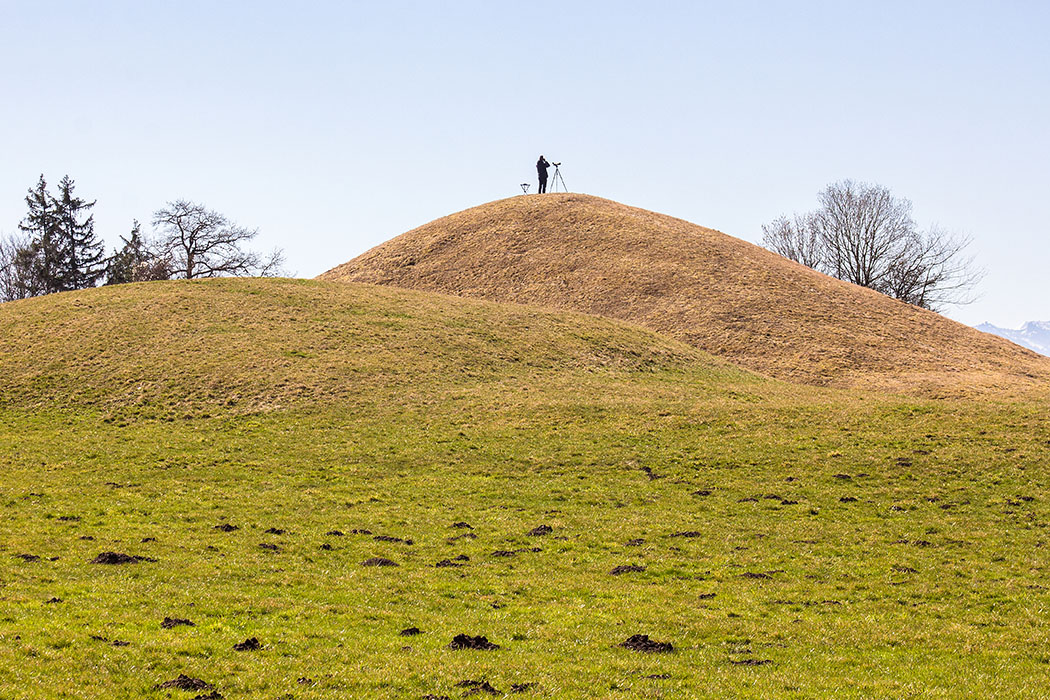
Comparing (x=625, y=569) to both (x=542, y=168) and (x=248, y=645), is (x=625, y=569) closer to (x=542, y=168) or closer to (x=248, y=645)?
(x=248, y=645)

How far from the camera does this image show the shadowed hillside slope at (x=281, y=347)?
37594mm

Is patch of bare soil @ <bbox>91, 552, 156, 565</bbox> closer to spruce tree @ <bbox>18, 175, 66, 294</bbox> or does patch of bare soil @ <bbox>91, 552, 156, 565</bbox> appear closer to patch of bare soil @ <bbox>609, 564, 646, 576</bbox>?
patch of bare soil @ <bbox>609, 564, 646, 576</bbox>

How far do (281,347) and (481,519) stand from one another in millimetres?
22163

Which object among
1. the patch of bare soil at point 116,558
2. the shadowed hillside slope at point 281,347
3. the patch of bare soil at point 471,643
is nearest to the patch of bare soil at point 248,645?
the patch of bare soil at point 471,643

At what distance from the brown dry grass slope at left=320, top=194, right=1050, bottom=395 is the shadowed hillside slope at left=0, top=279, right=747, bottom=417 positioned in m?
9.63

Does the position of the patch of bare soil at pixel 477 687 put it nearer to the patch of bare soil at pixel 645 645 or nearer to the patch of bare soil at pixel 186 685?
the patch of bare soil at pixel 645 645

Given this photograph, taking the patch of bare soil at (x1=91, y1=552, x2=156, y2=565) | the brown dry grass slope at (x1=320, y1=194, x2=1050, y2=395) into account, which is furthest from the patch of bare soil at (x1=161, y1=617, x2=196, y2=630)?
the brown dry grass slope at (x1=320, y1=194, x2=1050, y2=395)

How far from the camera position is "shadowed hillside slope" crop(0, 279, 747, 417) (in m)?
37.6

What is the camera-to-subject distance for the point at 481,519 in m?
23.4

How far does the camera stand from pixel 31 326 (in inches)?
1820

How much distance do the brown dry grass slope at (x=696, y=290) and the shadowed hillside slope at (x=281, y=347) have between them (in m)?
9.63

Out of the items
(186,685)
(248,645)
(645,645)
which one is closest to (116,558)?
(248,645)

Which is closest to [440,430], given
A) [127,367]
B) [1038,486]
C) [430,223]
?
[127,367]

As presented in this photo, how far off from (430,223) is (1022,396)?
56.5 metres
